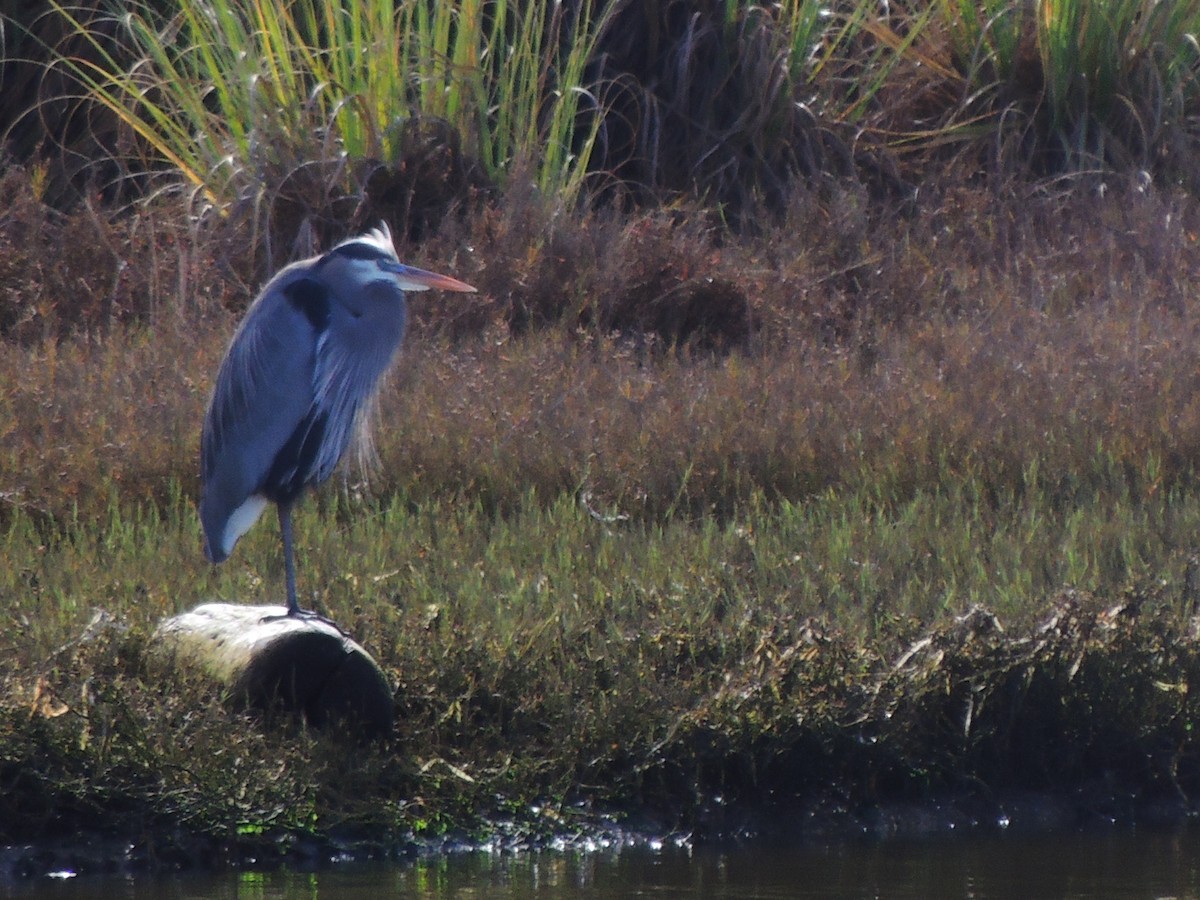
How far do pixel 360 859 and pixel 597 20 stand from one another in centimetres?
744

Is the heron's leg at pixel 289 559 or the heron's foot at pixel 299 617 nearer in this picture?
the heron's foot at pixel 299 617

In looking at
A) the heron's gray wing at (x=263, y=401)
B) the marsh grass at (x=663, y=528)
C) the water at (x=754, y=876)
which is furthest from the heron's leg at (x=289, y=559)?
the water at (x=754, y=876)

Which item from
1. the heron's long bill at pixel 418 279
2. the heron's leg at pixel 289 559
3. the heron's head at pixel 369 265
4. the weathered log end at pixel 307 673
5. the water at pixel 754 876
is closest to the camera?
the water at pixel 754 876

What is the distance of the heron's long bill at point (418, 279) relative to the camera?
5555mm

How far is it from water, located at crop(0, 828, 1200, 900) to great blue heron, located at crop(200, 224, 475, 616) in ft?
4.87

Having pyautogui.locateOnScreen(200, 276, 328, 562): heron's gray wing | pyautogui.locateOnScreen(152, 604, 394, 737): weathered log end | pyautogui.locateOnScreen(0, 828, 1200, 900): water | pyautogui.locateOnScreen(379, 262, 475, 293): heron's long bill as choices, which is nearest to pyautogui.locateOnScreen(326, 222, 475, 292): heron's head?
pyautogui.locateOnScreen(379, 262, 475, 293): heron's long bill

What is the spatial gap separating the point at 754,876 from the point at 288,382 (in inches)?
85.9

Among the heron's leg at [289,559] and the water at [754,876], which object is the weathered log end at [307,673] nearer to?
the heron's leg at [289,559]

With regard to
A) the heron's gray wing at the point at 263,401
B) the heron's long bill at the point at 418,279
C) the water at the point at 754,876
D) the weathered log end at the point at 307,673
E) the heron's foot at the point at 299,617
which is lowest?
the water at the point at 754,876

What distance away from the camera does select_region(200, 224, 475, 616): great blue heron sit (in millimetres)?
5707

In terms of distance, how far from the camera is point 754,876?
4.44 meters

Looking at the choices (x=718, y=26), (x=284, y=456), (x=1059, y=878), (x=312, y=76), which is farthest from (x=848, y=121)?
(x=1059, y=878)

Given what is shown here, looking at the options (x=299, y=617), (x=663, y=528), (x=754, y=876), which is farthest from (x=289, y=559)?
(x=663, y=528)

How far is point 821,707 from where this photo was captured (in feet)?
16.4
